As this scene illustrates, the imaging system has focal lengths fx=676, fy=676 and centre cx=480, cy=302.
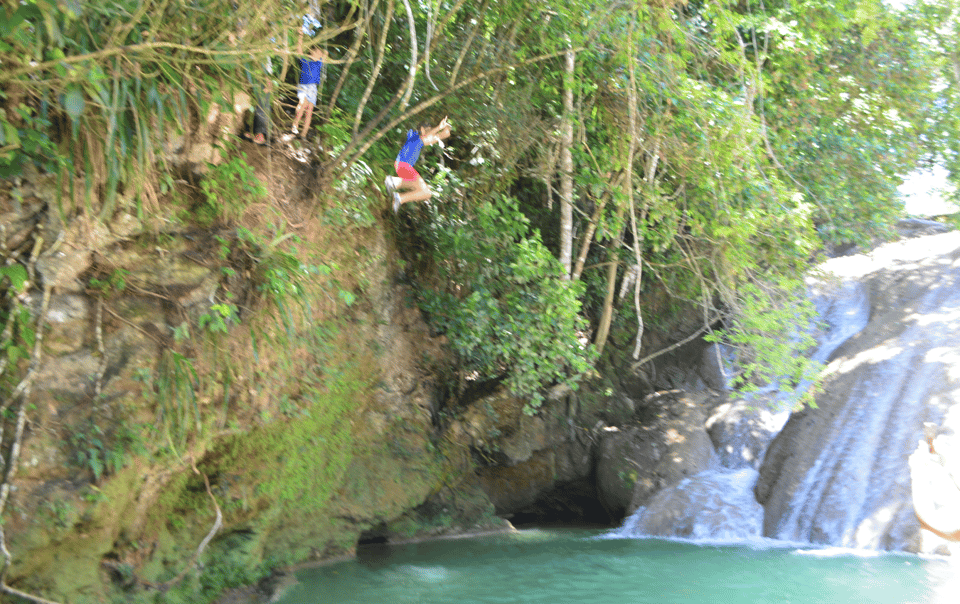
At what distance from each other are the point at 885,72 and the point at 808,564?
7084mm

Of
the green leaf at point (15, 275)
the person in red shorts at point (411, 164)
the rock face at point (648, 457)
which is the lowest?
the rock face at point (648, 457)

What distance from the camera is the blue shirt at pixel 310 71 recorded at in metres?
5.64

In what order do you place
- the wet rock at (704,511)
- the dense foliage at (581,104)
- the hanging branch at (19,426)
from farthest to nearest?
the wet rock at (704,511) → the dense foliage at (581,104) → the hanging branch at (19,426)

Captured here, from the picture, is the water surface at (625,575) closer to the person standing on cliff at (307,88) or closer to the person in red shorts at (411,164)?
the person in red shorts at (411,164)

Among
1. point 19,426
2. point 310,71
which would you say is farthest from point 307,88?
point 19,426

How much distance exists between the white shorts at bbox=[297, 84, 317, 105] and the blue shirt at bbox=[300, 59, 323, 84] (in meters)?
0.04

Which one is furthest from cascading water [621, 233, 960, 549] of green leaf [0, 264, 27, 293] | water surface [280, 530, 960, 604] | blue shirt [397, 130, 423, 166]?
green leaf [0, 264, 27, 293]

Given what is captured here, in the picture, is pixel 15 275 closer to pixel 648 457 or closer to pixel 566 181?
pixel 566 181

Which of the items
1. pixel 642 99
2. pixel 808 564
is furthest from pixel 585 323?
pixel 808 564

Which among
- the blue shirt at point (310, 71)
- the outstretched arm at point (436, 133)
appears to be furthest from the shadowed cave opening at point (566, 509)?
the blue shirt at point (310, 71)

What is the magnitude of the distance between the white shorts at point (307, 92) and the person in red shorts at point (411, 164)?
922 millimetres

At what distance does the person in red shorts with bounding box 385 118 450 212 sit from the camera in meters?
6.18

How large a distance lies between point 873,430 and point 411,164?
20.9ft

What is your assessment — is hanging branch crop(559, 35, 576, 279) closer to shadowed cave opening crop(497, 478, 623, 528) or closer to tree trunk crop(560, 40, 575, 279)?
tree trunk crop(560, 40, 575, 279)
